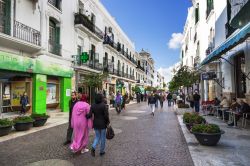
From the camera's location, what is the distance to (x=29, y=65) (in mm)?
14273

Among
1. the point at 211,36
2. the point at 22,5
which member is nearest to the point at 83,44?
the point at 22,5

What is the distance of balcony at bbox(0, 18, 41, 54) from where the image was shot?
12164mm

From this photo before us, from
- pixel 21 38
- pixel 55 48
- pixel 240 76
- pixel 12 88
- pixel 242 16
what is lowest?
Result: pixel 12 88

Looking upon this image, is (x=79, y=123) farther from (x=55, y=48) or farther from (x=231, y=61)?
(x=55, y=48)

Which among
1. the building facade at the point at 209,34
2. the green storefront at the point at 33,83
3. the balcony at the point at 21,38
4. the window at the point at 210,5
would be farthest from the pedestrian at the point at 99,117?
the window at the point at 210,5

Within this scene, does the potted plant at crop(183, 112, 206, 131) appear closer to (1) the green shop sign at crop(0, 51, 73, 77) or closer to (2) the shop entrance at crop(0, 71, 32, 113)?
(1) the green shop sign at crop(0, 51, 73, 77)

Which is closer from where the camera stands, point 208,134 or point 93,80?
point 208,134

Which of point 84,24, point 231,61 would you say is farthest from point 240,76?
point 84,24

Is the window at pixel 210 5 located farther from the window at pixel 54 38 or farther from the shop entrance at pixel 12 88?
the shop entrance at pixel 12 88

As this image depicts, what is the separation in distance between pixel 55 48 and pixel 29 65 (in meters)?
3.58

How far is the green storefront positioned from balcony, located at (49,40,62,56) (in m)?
0.98

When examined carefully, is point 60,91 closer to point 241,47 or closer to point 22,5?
point 22,5

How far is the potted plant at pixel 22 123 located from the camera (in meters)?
9.52

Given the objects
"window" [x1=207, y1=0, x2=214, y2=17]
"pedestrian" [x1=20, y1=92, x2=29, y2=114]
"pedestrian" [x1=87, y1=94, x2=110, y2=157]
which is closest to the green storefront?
"pedestrian" [x1=20, y1=92, x2=29, y2=114]
